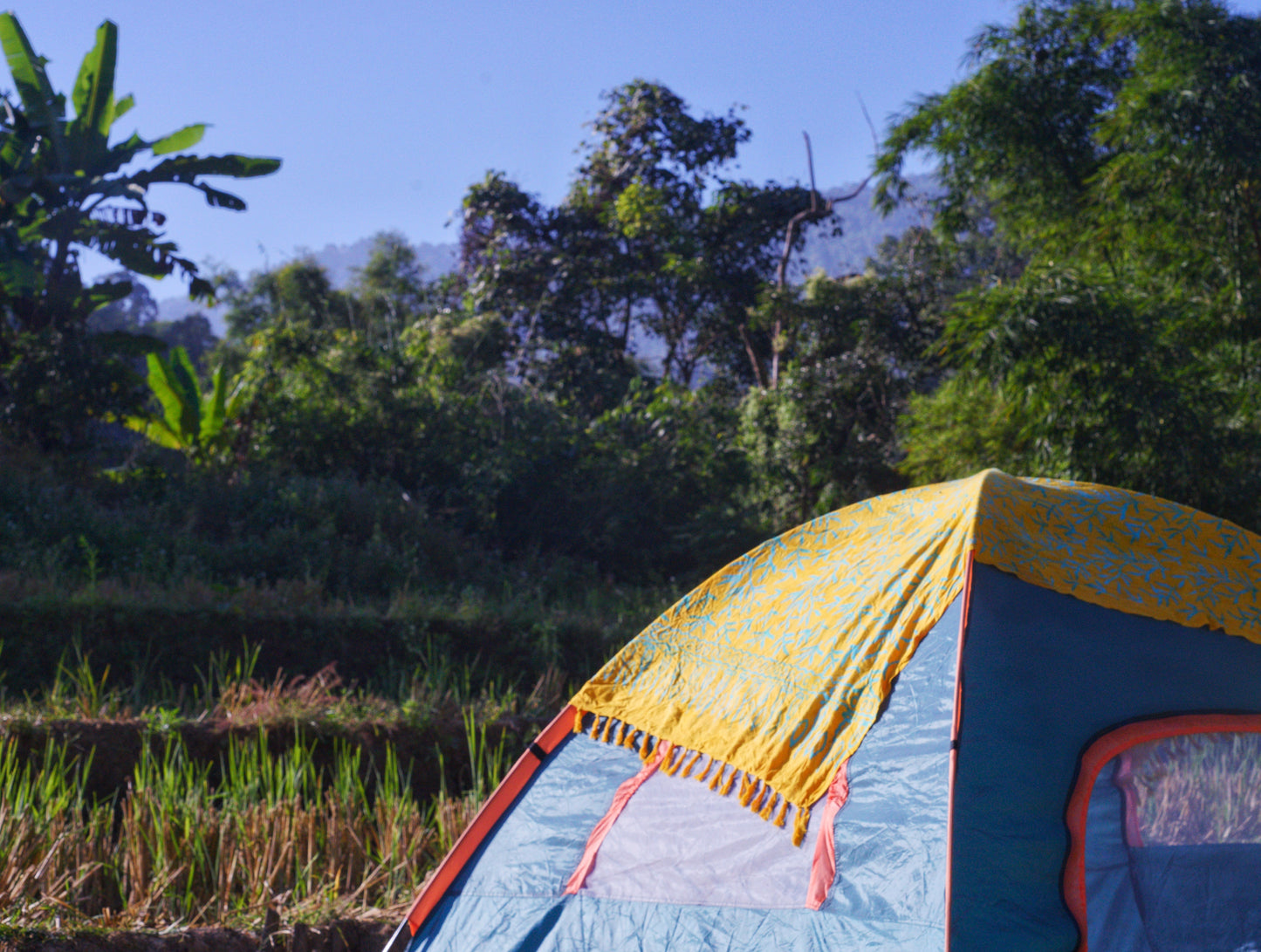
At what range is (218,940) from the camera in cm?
283

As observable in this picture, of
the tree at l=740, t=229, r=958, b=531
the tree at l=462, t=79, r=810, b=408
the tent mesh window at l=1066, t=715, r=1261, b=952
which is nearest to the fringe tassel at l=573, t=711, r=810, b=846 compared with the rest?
the tent mesh window at l=1066, t=715, r=1261, b=952

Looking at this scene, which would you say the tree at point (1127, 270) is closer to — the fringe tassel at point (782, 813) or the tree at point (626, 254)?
the fringe tassel at point (782, 813)

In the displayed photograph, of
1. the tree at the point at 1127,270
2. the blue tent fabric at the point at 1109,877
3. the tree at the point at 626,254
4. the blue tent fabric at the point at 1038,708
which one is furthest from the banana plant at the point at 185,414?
the blue tent fabric at the point at 1109,877

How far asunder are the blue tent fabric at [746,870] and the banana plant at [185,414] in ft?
26.5

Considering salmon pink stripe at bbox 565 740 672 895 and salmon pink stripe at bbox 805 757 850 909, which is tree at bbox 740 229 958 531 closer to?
salmon pink stripe at bbox 565 740 672 895

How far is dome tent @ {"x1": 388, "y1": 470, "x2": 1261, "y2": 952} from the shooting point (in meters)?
2.08

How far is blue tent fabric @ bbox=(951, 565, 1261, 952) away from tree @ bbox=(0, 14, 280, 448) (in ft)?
29.8

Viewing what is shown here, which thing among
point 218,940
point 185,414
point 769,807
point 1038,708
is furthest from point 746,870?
point 185,414

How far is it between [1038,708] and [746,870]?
81 centimetres

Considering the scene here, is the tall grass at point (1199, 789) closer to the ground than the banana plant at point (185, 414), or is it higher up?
closer to the ground

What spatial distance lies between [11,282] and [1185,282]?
9.93m

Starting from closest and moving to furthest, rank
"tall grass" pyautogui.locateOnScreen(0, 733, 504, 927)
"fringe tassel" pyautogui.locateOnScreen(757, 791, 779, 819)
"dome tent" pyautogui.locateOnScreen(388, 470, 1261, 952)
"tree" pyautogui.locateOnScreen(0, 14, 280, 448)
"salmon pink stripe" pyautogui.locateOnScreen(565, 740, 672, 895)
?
"dome tent" pyautogui.locateOnScreen(388, 470, 1261, 952)
"fringe tassel" pyautogui.locateOnScreen(757, 791, 779, 819)
"salmon pink stripe" pyautogui.locateOnScreen(565, 740, 672, 895)
"tall grass" pyautogui.locateOnScreen(0, 733, 504, 927)
"tree" pyautogui.locateOnScreen(0, 14, 280, 448)

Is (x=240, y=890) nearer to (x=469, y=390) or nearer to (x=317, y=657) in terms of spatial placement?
(x=317, y=657)

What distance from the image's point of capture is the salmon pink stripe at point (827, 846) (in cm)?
215
